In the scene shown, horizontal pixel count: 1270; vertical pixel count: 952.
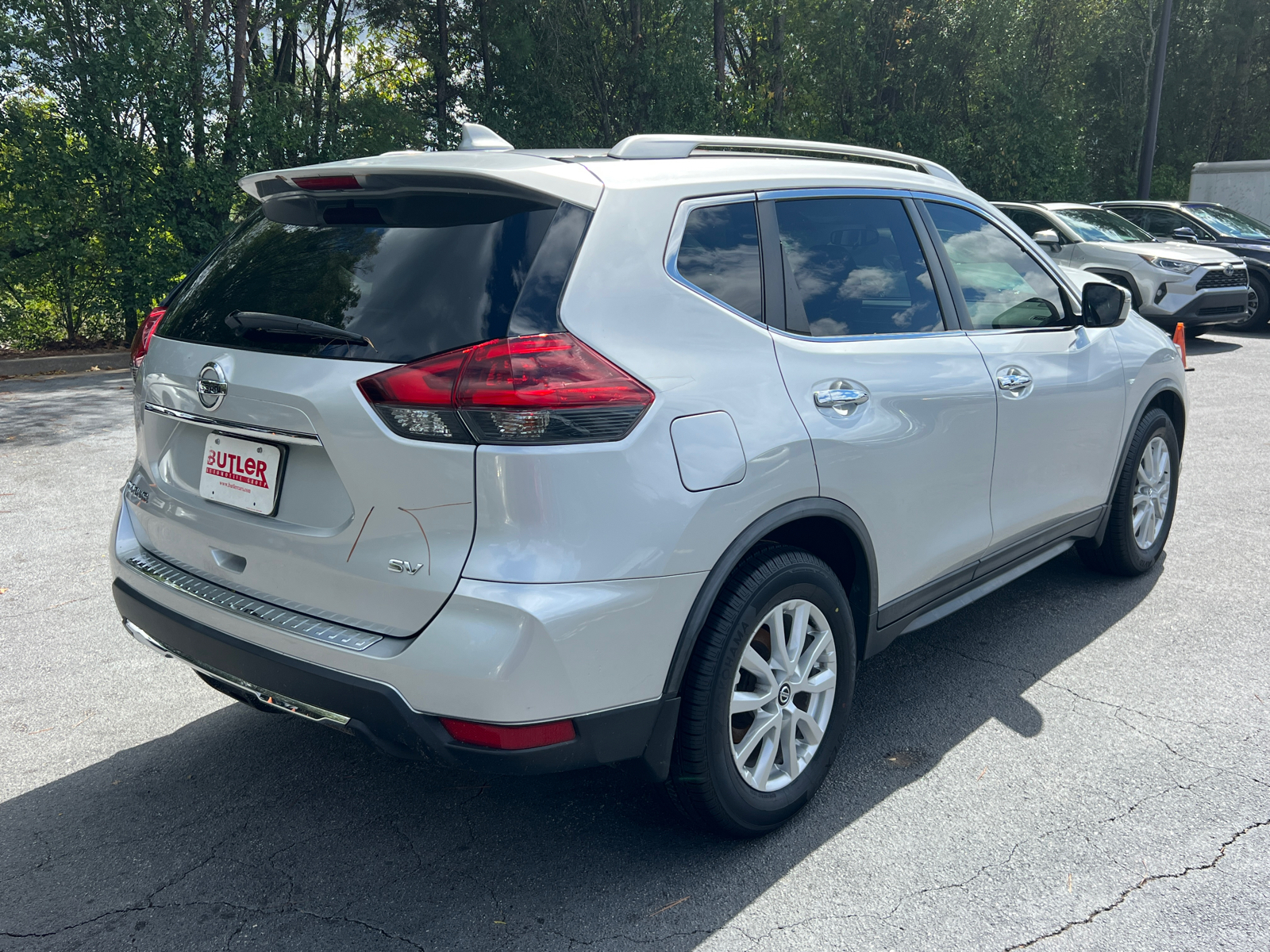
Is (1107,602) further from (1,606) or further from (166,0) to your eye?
(166,0)

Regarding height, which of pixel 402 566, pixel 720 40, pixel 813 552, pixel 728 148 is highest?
pixel 720 40

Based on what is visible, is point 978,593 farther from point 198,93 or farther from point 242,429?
point 198,93

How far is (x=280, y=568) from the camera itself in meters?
2.47

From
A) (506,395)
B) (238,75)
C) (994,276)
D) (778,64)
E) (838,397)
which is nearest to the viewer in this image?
(506,395)

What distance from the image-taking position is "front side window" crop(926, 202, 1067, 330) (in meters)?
3.63

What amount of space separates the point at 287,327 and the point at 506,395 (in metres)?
0.67

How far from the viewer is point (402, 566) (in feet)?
7.43

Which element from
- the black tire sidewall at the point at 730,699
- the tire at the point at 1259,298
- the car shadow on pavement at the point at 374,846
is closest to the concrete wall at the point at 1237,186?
the tire at the point at 1259,298

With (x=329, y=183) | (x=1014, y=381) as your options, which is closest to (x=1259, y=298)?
(x=1014, y=381)

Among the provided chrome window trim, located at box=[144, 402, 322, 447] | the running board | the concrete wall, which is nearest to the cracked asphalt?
the running board

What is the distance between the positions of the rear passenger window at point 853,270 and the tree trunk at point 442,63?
16481 millimetres

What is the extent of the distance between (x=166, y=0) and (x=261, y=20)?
3857 mm

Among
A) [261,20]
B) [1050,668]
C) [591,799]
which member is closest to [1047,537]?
[1050,668]

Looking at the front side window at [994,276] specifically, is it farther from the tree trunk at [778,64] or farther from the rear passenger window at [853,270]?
the tree trunk at [778,64]
